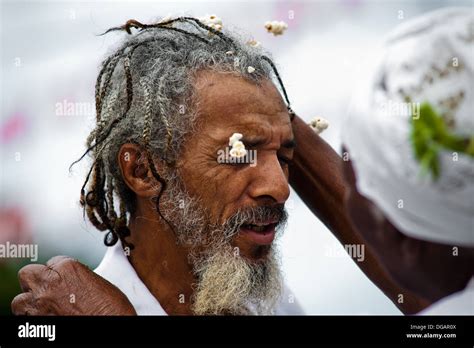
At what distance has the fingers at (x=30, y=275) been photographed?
330cm

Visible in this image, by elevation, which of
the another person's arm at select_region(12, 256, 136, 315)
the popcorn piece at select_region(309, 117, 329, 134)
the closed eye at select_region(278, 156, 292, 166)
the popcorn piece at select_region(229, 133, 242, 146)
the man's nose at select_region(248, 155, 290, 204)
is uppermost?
the popcorn piece at select_region(309, 117, 329, 134)

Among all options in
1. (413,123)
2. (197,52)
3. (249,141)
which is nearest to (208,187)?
(249,141)

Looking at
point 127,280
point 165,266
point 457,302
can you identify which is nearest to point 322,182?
point 165,266

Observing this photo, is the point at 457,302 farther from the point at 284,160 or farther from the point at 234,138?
the point at 284,160

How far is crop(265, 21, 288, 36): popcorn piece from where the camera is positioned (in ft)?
11.8

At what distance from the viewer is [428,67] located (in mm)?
1904

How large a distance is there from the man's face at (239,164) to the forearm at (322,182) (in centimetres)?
34

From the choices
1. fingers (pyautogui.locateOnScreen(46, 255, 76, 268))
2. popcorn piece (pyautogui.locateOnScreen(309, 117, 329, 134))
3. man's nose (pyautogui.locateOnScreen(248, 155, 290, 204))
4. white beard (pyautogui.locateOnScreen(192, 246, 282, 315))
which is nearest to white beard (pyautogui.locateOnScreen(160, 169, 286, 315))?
white beard (pyautogui.locateOnScreen(192, 246, 282, 315))

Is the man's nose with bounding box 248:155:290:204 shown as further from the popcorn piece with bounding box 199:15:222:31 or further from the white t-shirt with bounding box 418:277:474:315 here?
the white t-shirt with bounding box 418:277:474:315

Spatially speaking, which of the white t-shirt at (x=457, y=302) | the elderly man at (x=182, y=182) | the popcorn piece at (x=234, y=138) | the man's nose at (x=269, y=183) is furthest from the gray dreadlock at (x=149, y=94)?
the white t-shirt at (x=457, y=302)

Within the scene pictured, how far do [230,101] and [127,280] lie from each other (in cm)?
69

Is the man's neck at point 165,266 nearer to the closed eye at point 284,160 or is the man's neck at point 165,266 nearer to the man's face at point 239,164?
the man's face at point 239,164

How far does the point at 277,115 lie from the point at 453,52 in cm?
146
